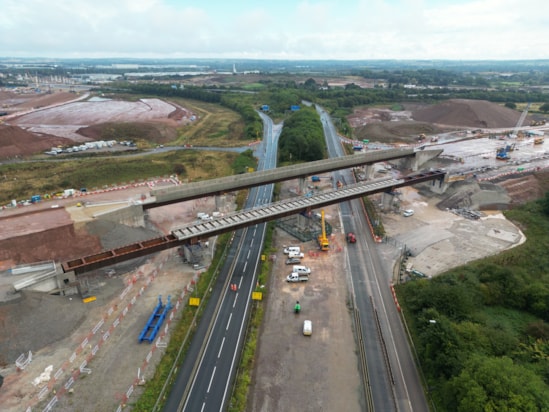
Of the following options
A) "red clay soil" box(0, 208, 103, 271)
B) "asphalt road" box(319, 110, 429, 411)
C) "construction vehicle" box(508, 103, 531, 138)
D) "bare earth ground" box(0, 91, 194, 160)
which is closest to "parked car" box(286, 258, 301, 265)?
"asphalt road" box(319, 110, 429, 411)

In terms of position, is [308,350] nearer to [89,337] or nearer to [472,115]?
[89,337]

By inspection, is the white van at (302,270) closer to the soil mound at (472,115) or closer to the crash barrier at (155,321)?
the crash barrier at (155,321)

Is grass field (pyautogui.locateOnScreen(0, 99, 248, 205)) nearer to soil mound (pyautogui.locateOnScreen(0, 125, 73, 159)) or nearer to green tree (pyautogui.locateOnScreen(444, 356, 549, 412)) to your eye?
soil mound (pyautogui.locateOnScreen(0, 125, 73, 159))

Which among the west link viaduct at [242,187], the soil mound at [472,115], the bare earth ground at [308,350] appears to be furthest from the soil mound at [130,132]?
the soil mound at [472,115]

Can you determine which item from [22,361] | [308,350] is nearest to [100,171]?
[22,361]

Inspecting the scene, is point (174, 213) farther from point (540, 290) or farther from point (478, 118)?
point (478, 118)

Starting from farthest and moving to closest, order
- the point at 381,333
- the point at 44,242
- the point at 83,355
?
the point at 44,242 → the point at 381,333 → the point at 83,355
